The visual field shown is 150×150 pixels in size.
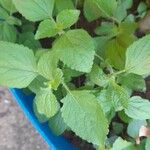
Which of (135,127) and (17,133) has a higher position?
(135,127)

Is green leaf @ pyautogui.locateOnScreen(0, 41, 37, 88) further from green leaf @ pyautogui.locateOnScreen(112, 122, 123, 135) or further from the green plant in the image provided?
green leaf @ pyautogui.locateOnScreen(112, 122, 123, 135)

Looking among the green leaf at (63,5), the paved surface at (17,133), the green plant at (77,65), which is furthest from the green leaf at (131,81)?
the paved surface at (17,133)

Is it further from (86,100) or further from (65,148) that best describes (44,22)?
(65,148)

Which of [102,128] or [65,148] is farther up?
[102,128]

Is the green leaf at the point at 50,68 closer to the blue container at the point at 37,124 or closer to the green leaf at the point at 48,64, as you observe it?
the green leaf at the point at 48,64

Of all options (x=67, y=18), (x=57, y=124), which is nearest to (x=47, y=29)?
(x=67, y=18)

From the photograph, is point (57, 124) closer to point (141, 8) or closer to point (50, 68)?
point (50, 68)

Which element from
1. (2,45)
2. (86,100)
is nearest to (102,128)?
(86,100)
